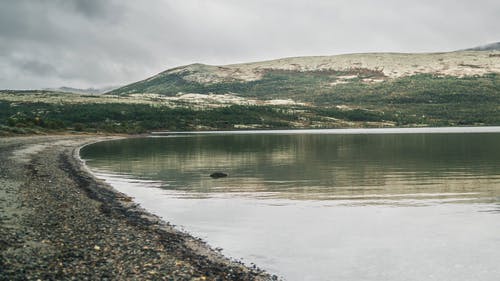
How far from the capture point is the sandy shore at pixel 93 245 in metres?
16.6

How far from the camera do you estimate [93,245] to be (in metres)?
20.0

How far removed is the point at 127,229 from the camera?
A: 24734 millimetres

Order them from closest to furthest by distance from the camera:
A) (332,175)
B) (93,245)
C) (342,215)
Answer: (93,245) < (342,215) < (332,175)

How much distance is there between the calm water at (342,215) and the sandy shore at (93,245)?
224 cm

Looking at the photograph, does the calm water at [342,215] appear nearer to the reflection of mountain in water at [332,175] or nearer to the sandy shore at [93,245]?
the reflection of mountain in water at [332,175]

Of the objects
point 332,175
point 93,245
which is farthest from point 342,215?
point 332,175

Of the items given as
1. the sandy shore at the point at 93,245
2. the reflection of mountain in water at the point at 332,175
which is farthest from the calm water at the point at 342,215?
the sandy shore at the point at 93,245

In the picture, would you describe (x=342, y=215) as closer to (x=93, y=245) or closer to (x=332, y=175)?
(x=93, y=245)

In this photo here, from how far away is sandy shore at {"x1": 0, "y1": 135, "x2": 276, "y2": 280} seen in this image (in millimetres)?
16578

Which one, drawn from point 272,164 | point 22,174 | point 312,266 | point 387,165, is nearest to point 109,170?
point 22,174

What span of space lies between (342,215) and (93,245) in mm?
17673

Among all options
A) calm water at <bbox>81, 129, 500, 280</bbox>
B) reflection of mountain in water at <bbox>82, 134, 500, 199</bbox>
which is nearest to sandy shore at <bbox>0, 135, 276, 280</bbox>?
calm water at <bbox>81, 129, 500, 280</bbox>

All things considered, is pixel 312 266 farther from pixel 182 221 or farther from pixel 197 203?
pixel 197 203

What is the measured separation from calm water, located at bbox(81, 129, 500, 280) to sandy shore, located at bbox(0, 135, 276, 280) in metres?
2.24
